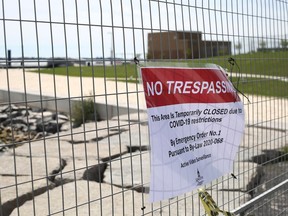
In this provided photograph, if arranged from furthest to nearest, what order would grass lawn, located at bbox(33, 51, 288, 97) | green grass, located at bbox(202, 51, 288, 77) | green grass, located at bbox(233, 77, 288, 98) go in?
green grass, located at bbox(233, 77, 288, 98), green grass, located at bbox(202, 51, 288, 77), grass lawn, located at bbox(33, 51, 288, 97)

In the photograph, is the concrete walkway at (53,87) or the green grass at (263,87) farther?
the green grass at (263,87)

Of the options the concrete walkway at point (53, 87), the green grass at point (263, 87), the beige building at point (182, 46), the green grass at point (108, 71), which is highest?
the beige building at point (182, 46)

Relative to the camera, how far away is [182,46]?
135 inches

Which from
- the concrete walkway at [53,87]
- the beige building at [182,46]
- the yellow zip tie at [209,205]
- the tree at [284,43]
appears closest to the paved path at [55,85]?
the concrete walkway at [53,87]

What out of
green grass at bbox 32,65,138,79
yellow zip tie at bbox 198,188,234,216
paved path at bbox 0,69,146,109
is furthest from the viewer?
yellow zip tie at bbox 198,188,234,216

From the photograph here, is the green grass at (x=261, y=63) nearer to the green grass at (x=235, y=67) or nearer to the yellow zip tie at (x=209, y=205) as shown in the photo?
the green grass at (x=235, y=67)

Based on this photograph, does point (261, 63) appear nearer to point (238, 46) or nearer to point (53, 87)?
point (238, 46)

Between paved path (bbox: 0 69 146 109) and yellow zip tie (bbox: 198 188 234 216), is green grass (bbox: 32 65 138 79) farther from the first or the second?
yellow zip tie (bbox: 198 188 234 216)

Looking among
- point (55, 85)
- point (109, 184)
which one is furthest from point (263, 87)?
point (55, 85)

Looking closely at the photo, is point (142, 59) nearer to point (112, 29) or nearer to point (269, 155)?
point (112, 29)

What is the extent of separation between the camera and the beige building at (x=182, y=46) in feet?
10.5

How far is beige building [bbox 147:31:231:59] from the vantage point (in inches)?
125

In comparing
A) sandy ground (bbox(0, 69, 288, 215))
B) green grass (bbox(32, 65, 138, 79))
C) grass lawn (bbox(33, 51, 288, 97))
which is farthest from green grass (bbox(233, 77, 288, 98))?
green grass (bbox(32, 65, 138, 79))

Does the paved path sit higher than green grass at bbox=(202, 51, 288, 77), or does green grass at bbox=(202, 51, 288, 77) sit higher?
green grass at bbox=(202, 51, 288, 77)
